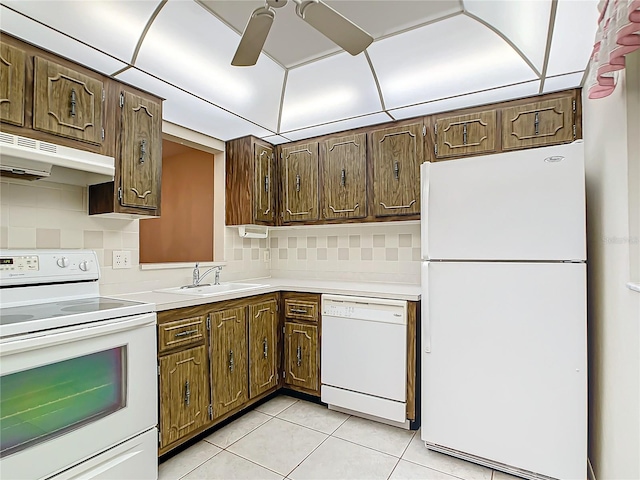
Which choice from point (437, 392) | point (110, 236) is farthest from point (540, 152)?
point (110, 236)

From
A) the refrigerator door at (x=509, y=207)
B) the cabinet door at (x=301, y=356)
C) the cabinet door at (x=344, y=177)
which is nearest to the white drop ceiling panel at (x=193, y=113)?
the cabinet door at (x=344, y=177)

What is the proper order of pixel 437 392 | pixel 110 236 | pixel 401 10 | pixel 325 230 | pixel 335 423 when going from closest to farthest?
pixel 401 10
pixel 437 392
pixel 110 236
pixel 335 423
pixel 325 230

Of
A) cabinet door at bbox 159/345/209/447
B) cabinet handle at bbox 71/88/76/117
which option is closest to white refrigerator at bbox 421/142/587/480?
cabinet door at bbox 159/345/209/447

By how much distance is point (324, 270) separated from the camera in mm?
3395

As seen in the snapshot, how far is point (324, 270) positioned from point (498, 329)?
1754 millimetres

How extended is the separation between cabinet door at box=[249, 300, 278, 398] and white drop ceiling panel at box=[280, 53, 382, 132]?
4.87 feet

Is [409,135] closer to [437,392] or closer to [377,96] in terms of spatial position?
[377,96]

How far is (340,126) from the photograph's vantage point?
2875 mm

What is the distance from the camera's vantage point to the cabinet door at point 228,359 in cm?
226

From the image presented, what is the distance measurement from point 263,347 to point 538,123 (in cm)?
243

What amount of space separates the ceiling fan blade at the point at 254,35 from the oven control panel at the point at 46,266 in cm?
140

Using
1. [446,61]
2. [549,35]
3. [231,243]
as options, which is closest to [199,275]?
[231,243]

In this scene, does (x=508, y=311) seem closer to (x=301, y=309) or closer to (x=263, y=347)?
(x=301, y=309)

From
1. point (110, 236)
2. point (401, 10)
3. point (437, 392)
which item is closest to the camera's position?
point (401, 10)
